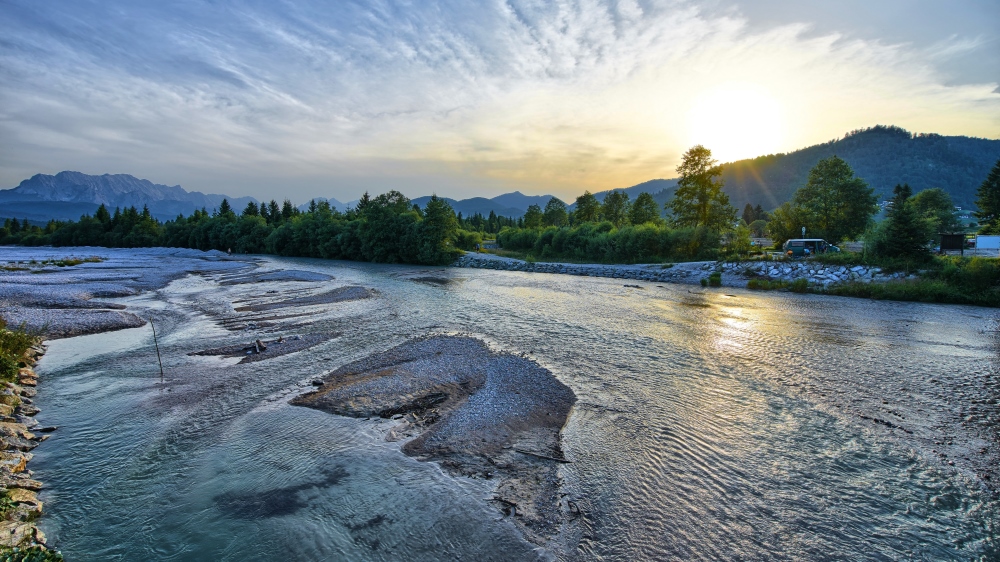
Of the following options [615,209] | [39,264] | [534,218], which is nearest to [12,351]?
[39,264]

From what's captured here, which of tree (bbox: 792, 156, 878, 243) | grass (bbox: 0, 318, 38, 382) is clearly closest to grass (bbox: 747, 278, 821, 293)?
tree (bbox: 792, 156, 878, 243)

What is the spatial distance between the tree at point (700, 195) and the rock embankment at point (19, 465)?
55815 millimetres

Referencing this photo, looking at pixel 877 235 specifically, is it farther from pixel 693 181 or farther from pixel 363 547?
pixel 363 547

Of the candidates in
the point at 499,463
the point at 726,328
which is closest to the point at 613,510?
the point at 499,463

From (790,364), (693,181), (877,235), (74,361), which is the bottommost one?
(74,361)

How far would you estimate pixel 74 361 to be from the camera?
15125 millimetres

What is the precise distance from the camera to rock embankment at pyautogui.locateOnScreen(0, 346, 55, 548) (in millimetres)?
6301

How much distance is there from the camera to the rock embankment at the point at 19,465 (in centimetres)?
630

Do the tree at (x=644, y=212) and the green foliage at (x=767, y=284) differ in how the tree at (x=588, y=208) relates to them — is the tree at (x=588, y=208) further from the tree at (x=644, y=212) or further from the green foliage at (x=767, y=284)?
the green foliage at (x=767, y=284)

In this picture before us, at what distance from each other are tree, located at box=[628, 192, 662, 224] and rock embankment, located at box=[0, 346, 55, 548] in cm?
7411

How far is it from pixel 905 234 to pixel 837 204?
22995 mm

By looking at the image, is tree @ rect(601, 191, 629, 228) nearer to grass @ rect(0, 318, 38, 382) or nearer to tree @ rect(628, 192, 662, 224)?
tree @ rect(628, 192, 662, 224)

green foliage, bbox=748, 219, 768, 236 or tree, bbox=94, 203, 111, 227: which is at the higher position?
green foliage, bbox=748, 219, 768, 236

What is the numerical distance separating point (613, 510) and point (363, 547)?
415 cm
